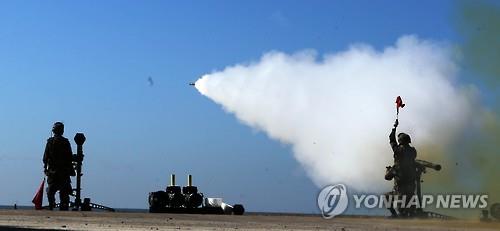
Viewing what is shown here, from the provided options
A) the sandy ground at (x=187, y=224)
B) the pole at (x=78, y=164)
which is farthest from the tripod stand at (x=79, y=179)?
the sandy ground at (x=187, y=224)

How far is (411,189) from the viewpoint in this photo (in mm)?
27094

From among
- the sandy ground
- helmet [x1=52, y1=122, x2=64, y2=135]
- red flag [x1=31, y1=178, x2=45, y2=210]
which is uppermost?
helmet [x1=52, y1=122, x2=64, y2=135]

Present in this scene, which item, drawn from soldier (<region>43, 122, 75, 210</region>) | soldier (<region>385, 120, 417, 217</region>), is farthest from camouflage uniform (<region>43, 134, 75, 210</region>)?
soldier (<region>385, 120, 417, 217</region>)

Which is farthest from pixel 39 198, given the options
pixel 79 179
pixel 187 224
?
pixel 187 224

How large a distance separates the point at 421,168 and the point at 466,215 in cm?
346

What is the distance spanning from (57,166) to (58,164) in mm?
76

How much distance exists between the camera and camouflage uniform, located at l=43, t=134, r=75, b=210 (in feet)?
89.0

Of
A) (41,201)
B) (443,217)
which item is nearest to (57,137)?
(41,201)

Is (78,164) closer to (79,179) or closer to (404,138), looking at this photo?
(79,179)

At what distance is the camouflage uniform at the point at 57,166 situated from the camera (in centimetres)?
2712

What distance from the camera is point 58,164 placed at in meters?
27.1

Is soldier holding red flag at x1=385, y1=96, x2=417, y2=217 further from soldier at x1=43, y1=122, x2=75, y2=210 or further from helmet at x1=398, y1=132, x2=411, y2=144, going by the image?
soldier at x1=43, y1=122, x2=75, y2=210

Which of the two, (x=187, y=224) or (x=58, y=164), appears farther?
(x=58, y=164)

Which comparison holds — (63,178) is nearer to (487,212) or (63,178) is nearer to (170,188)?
(170,188)
